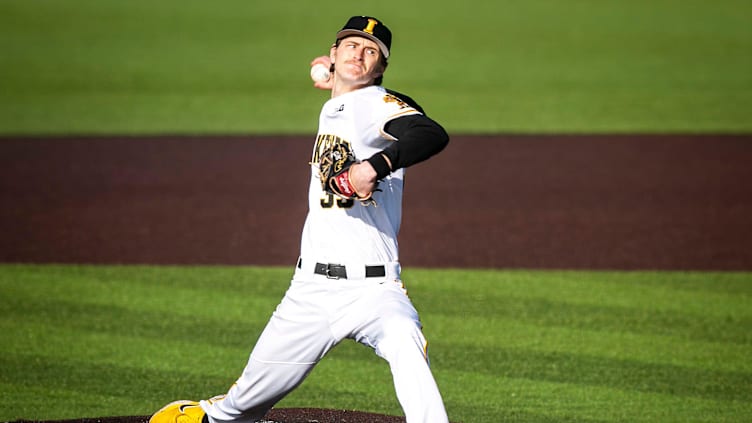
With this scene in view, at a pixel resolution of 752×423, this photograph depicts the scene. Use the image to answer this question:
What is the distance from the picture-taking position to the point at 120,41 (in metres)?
21.6

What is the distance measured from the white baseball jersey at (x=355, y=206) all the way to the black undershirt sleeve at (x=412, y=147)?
0.20 m

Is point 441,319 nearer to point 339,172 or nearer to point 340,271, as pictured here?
point 340,271

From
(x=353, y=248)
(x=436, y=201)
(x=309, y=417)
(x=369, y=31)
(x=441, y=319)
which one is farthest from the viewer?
(x=436, y=201)

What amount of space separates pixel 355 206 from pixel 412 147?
0.44 metres

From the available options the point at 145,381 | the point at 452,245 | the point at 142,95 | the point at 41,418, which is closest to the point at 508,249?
the point at 452,245

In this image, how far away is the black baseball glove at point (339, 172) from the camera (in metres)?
4.39

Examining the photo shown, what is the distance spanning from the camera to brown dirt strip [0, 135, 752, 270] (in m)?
9.62

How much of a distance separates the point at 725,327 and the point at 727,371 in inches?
35.4

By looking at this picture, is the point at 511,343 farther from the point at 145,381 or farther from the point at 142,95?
the point at 142,95

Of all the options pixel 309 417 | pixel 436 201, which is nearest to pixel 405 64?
pixel 436 201

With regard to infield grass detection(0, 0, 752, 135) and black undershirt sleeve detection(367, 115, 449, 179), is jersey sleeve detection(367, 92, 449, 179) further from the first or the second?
infield grass detection(0, 0, 752, 135)

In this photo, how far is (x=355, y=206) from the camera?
4676mm

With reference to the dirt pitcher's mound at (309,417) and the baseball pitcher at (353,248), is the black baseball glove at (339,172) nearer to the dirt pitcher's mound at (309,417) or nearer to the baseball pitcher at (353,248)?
the baseball pitcher at (353,248)

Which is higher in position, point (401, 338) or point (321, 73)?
point (321, 73)
